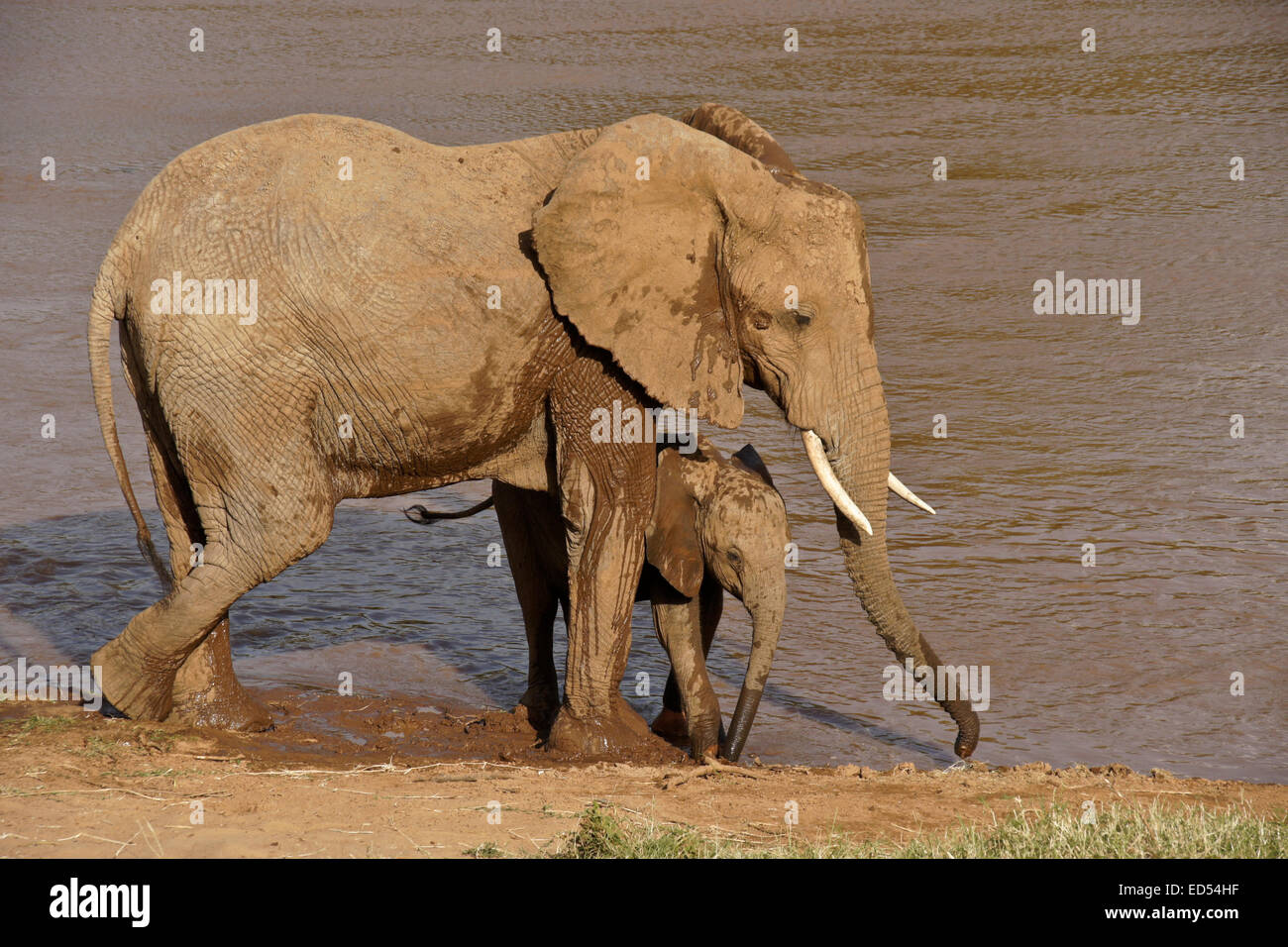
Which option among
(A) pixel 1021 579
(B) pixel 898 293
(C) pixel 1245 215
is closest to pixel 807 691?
(A) pixel 1021 579

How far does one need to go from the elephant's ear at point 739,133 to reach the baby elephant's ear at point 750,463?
4.76 ft

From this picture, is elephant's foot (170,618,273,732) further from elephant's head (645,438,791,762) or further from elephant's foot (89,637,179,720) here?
elephant's head (645,438,791,762)

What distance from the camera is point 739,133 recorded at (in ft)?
23.9

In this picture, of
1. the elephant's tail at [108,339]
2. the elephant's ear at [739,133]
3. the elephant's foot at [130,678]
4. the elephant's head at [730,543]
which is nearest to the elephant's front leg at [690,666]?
the elephant's head at [730,543]

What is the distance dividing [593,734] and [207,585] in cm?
178

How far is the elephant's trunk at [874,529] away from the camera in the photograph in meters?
7.00

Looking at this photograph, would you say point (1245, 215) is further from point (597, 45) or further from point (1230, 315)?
point (597, 45)

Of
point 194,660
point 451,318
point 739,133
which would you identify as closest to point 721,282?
point 739,133

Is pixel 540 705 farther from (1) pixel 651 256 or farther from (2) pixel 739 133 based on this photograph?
(2) pixel 739 133

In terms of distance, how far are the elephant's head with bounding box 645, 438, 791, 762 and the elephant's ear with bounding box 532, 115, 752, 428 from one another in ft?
2.23

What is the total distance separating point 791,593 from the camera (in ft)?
32.2

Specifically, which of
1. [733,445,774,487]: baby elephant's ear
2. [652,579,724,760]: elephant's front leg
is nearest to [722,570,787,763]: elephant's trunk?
[652,579,724,760]: elephant's front leg

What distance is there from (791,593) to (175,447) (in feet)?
13.1

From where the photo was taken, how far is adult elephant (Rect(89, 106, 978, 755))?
6.77m
